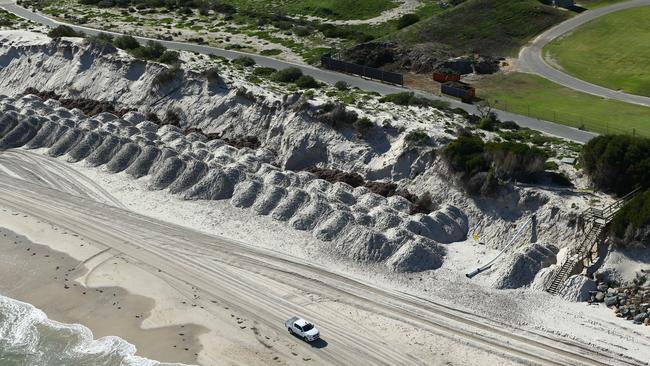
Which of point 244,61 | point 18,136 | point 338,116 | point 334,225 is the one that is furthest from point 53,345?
point 244,61

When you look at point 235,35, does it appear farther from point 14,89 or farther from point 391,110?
point 391,110

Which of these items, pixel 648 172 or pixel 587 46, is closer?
pixel 648 172

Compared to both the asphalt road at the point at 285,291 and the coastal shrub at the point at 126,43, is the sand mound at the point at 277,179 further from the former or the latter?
the coastal shrub at the point at 126,43

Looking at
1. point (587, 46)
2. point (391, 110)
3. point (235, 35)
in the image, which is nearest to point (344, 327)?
point (391, 110)

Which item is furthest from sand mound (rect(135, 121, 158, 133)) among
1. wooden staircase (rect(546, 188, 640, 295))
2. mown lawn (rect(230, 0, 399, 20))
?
mown lawn (rect(230, 0, 399, 20))

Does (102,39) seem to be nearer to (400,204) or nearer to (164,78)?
(164,78)
